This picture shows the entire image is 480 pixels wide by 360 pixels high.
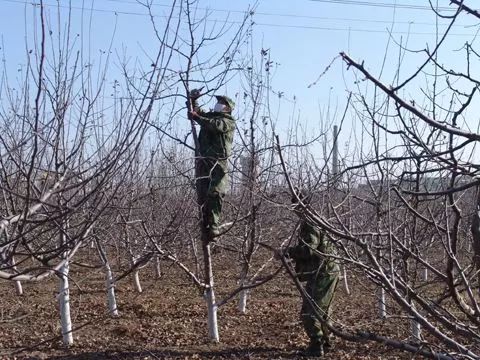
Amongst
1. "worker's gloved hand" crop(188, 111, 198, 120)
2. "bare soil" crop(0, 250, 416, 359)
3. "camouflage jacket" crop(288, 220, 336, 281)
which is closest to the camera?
"worker's gloved hand" crop(188, 111, 198, 120)

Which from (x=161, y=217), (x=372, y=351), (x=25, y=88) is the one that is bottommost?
(x=372, y=351)

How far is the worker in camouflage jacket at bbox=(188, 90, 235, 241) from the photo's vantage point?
18.7 ft

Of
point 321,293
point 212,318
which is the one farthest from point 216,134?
point 212,318

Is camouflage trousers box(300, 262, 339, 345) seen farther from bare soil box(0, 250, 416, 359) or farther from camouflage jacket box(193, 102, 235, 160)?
camouflage jacket box(193, 102, 235, 160)

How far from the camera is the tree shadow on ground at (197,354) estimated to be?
6.19 metres

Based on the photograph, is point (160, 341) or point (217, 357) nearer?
point (217, 357)

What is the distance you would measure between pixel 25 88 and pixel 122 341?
389 cm

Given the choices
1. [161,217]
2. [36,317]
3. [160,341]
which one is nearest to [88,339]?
[160,341]

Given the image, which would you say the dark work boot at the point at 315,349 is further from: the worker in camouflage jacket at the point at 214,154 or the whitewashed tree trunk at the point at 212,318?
the worker in camouflage jacket at the point at 214,154

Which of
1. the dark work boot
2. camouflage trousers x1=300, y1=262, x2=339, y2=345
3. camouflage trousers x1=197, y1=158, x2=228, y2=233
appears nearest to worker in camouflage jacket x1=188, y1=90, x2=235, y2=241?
camouflage trousers x1=197, y1=158, x2=228, y2=233

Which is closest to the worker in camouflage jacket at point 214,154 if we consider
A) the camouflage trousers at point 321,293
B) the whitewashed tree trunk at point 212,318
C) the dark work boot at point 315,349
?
the whitewashed tree trunk at point 212,318

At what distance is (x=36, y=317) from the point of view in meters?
8.41

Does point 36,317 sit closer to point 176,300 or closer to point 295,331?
point 176,300

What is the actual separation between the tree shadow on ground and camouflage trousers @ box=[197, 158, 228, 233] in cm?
133
